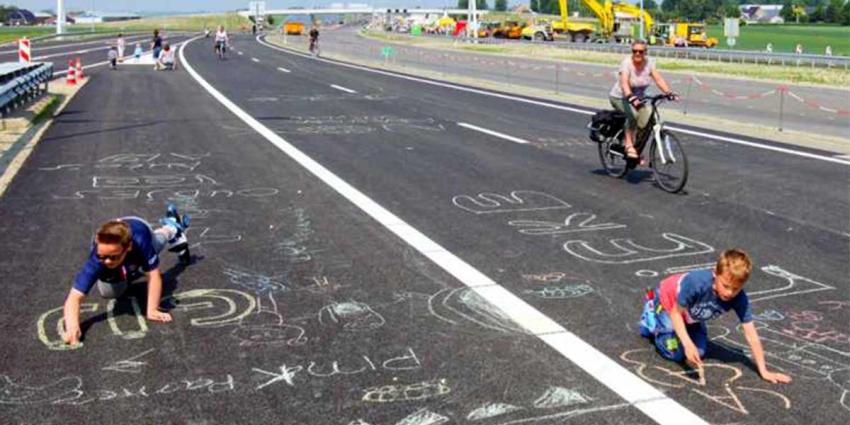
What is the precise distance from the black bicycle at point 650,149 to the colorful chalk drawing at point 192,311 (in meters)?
6.49

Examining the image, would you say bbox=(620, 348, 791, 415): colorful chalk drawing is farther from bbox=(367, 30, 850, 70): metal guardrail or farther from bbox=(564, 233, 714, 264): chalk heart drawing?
bbox=(367, 30, 850, 70): metal guardrail

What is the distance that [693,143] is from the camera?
1627 cm

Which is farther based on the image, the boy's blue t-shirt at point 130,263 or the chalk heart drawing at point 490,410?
the boy's blue t-shirt at point 130,263

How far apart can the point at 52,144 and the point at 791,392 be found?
528 inches

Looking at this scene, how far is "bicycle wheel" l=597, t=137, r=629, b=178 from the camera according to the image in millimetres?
12406

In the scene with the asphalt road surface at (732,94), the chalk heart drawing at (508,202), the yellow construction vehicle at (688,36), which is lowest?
the chalk heart drawing at (508,202)

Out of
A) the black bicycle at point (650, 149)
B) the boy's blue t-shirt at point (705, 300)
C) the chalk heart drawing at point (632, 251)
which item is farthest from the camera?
the black bicycle at point (650, 149)

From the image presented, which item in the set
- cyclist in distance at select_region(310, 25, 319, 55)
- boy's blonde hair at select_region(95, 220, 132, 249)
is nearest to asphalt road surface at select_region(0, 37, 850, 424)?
boy's blonde hair at select_region(95, 220, 132, 249)

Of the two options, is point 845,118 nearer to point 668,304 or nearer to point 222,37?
point 668,304

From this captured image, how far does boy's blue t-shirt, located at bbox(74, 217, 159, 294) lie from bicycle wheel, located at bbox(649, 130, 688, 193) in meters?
7.06

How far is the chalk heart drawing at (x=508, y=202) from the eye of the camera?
33.3 ft

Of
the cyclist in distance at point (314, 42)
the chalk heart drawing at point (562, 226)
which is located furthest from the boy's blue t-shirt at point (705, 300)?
the cyclist in distance at point (314, 42)

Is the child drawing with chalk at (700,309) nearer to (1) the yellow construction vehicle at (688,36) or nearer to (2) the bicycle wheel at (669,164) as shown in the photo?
(2) the bicycle wheel at (669,164)

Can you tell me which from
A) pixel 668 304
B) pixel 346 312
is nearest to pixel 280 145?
pixel 346 312
